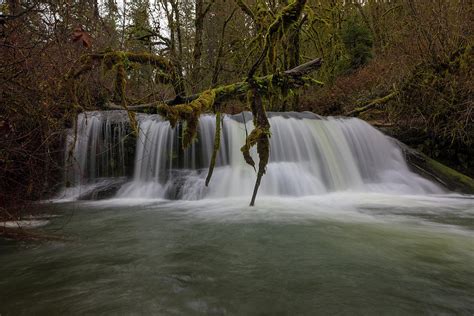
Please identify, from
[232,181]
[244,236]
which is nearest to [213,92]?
[244,236]

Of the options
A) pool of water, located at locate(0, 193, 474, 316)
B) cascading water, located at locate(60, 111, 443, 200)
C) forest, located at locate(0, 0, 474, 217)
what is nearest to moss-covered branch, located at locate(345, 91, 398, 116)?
forest, located at locate(0, 0, 474, 217)

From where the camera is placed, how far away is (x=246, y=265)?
3262 mm

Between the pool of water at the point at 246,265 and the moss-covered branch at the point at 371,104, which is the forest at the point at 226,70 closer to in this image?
the moss-covered branch at the point at 371,104

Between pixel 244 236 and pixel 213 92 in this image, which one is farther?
pixel 213 92

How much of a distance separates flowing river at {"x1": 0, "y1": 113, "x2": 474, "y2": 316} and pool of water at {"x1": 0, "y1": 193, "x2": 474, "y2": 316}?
2cm

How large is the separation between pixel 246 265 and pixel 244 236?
1.05 metres

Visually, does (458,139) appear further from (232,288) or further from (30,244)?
(30,244)

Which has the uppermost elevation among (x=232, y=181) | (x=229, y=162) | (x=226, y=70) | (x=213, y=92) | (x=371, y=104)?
(x=226, y=70)

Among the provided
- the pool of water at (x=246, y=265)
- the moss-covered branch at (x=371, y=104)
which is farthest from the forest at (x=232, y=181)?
the moss-covered branch at (x=371, y=104)

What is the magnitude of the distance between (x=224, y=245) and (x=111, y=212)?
2941 mm

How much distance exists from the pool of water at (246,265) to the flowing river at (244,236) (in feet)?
Answer: 0.05

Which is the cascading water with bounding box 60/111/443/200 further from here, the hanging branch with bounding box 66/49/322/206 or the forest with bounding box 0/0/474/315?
the hanging branch with bounding box 66/49/322/206

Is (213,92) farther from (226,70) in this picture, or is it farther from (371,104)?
(371,104)

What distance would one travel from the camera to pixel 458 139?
29.4 feet
